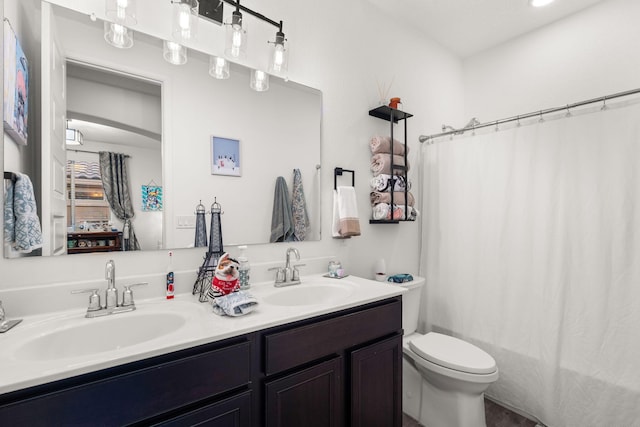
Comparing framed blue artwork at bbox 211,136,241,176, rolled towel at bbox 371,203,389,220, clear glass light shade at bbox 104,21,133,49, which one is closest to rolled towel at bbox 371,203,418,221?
rolled towel at bbox 371,203,389,220

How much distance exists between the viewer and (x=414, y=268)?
2389mm

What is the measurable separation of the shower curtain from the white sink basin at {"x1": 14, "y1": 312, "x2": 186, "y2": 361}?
1.88 meters

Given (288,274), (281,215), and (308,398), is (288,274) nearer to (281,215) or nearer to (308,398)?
(281,215)

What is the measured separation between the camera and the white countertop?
689mm

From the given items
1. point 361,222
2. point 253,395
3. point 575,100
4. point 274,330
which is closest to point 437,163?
point 361,222

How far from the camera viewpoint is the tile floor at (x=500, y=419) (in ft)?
6.01

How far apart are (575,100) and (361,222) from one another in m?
1.74

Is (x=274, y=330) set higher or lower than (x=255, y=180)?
lower

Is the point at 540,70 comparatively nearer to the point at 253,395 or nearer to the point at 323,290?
the point at 323,290

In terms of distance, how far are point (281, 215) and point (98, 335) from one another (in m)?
0.92

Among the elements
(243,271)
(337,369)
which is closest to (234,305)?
(243,271)

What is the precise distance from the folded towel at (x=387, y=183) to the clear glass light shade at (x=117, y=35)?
4.76 feet

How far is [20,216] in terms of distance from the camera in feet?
3.33

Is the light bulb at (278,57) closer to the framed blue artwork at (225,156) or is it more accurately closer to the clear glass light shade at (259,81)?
the clear glass light shade at (259,81)
